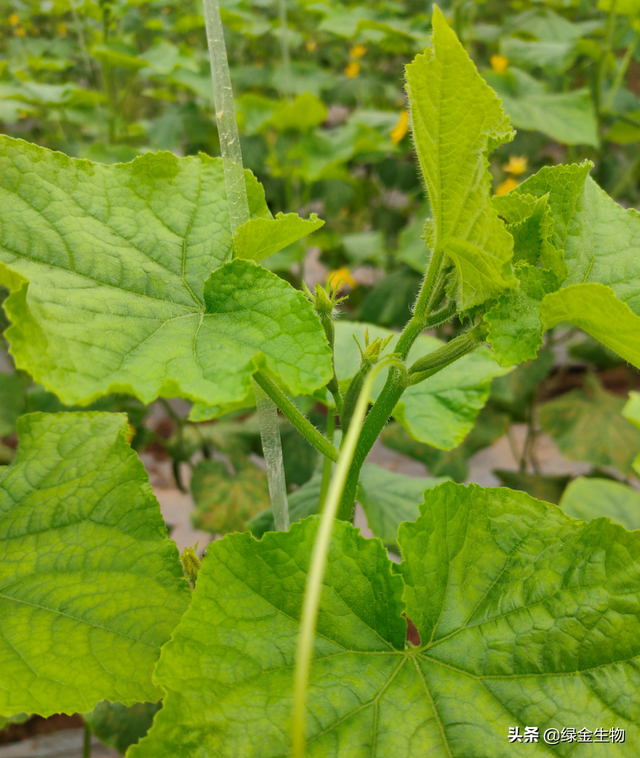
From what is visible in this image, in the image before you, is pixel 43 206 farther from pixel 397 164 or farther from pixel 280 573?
pixel 397 164

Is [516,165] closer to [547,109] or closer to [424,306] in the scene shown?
[547,109]

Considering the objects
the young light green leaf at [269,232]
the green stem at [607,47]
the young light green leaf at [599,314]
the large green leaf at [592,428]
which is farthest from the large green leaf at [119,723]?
the green stem at [607,47]

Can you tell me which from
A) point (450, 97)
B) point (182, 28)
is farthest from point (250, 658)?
point (182, 28)

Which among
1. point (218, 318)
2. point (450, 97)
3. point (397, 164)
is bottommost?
point (397, 164)

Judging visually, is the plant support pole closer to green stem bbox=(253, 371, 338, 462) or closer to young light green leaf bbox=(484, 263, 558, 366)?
green stem bbox=(253, 371, 338, 462)

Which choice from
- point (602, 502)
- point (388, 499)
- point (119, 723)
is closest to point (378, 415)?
point (388, 499)

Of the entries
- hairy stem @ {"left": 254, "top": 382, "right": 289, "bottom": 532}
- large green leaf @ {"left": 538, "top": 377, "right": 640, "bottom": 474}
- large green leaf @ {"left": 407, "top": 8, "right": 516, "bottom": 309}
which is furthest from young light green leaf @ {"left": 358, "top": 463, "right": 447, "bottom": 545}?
large green leaf @ {"left": 538, "top": 377, "right": 640, "bottom": 474}
